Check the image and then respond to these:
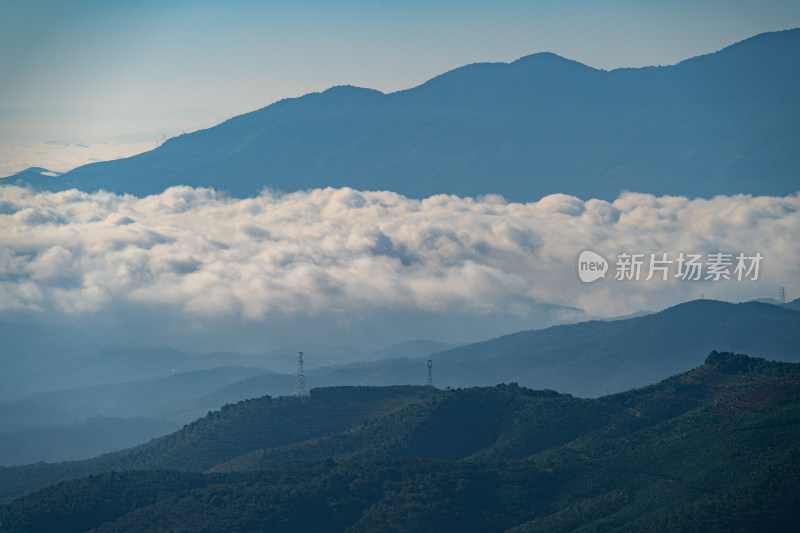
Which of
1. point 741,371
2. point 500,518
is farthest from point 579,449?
point 741,371

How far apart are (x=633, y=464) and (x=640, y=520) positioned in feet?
81.2

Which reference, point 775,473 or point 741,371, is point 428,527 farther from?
point 741,371

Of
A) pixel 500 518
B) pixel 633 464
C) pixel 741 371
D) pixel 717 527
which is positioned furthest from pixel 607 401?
pixel 717 527

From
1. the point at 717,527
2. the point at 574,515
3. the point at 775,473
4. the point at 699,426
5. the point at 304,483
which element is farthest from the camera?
the point at 699,426

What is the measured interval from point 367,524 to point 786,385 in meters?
73.2

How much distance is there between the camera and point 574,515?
14025cm

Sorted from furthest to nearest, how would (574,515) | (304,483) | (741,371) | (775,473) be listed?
(741,371) < (304,483) < (574,515) < (775,473)

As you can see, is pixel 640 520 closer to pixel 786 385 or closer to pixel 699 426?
pixel 699 426

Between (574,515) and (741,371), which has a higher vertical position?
(741,371)

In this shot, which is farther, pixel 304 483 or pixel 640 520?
pixel 304 483

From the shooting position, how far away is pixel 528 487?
151875mm

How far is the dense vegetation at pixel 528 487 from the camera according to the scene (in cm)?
13200

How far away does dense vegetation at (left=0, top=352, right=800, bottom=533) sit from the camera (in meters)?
132

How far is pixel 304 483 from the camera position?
506 feet
